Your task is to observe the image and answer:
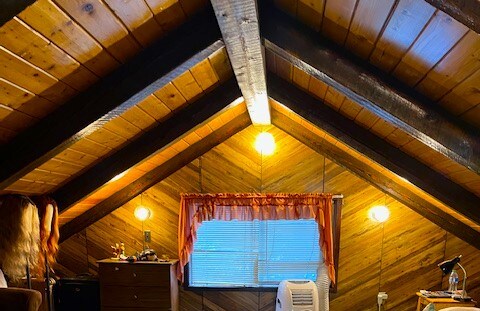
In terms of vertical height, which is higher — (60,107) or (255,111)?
(255,111)

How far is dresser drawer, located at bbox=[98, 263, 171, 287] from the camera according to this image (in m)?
3.51

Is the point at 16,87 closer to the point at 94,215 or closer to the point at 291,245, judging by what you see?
the point at 94,215

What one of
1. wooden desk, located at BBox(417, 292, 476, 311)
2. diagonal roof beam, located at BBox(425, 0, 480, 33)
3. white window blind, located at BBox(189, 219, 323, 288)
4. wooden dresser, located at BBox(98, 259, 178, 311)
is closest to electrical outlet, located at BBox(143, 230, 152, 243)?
wooden dresser, located at BBox(98, 259, 178, 311)

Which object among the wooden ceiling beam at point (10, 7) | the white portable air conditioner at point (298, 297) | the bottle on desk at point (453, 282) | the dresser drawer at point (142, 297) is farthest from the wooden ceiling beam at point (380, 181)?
the wooden ceiling beam at point (10, 7)

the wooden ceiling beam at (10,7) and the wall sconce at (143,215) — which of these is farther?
the wall sconce at (143,215)

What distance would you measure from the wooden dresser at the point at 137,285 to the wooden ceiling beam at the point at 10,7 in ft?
9.76

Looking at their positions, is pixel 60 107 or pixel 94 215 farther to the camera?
pixel 94 215

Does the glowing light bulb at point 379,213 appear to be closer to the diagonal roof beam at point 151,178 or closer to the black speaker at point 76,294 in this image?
the diagonal roof beam at point 151,178

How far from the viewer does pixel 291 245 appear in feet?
12.6

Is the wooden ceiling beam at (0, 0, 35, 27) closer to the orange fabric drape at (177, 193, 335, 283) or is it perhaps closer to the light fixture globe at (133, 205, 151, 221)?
the orange fabric drape at (177, 193, 335, 283)

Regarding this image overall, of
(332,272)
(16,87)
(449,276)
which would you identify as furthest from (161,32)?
(449,276)

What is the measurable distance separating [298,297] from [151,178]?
2033 millimetres

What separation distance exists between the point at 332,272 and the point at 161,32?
10.2ft

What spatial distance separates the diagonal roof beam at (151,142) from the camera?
8.16 ft
